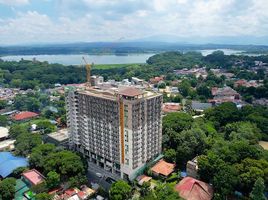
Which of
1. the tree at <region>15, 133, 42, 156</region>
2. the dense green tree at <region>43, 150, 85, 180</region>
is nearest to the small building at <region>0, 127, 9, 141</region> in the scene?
the tree at <region>15, 133, 42, 156</region>

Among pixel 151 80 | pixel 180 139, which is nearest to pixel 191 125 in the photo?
pixel 180 139

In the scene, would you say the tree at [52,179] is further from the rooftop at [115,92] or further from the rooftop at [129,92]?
the rooftop at [129,92]

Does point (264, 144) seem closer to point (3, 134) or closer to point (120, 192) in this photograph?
point (120, 192)

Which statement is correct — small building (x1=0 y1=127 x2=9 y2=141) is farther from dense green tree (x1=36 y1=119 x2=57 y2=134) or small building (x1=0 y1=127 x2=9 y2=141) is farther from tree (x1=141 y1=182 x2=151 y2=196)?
tree (x1=141 y1=182 x2=151 y2=196)

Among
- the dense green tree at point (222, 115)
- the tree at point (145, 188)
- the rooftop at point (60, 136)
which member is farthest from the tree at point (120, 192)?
the dense green tree at point (222, 115)

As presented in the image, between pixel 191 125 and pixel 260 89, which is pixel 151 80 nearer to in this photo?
pixel 260 89

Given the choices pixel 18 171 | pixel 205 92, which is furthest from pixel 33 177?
pixel 205 92
